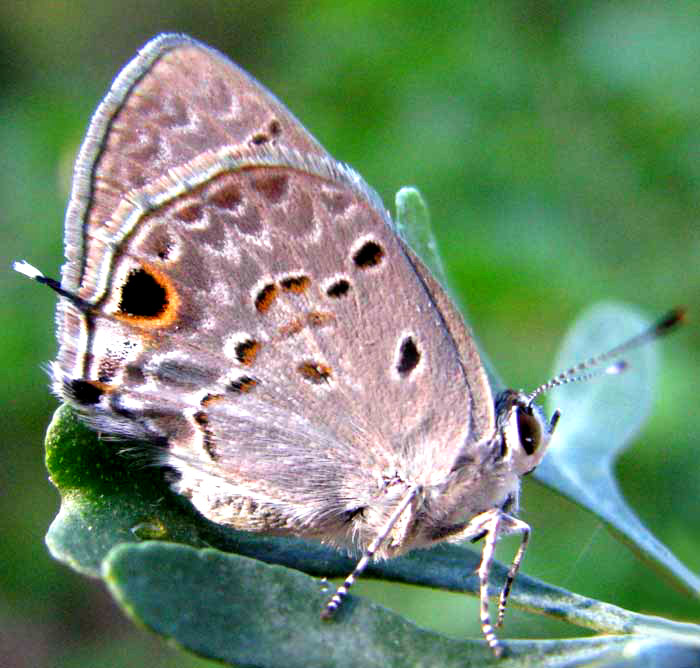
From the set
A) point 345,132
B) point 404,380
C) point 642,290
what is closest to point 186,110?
point 404,380

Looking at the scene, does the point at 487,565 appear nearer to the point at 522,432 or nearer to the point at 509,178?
the point at 522,432

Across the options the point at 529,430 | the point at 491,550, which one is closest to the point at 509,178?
the point at 529,430

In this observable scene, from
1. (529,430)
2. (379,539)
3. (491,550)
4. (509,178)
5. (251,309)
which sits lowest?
(379,539)

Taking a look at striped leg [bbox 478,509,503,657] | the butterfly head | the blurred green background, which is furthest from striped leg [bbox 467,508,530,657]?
the blurred green background

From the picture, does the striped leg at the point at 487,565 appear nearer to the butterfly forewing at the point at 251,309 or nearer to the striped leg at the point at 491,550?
the striped leg at the point at 491,550

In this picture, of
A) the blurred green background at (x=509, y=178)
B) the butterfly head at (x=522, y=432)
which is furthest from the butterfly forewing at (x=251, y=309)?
the blurred green background at (x=509, y=178)

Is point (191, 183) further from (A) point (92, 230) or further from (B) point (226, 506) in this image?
(B) point (226, 506)
